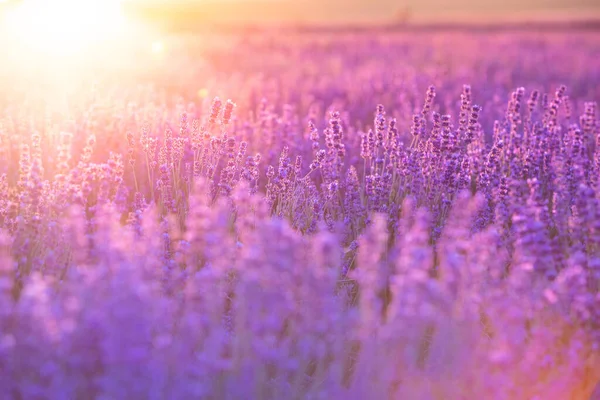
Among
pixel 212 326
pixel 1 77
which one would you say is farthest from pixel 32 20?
pixel 212 326

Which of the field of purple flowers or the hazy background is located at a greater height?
the hazy background

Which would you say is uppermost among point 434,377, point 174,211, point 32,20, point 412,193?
point 32,20

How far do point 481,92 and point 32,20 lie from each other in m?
12.9

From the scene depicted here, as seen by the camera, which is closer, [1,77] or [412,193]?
[412,193]

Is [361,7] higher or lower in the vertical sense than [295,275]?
higher

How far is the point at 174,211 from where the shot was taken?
369 cm

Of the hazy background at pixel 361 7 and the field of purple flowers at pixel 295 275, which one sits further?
the hazy background at pixel 361 7

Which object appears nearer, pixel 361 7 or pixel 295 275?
pixel 295 275

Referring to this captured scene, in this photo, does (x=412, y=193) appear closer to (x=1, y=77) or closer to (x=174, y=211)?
(x=174, y=211)

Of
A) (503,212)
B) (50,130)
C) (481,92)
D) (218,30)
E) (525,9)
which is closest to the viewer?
(503,212)

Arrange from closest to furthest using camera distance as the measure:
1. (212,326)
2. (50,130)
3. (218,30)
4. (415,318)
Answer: (415,318)
(212,326)
(50,130)
(218,30)

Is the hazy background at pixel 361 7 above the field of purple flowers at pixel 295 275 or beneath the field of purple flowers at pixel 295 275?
above

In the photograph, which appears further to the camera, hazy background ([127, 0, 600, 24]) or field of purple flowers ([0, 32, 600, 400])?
hazy background ([127, 0, 600, 24])

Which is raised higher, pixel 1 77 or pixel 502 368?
pixel 1 77
